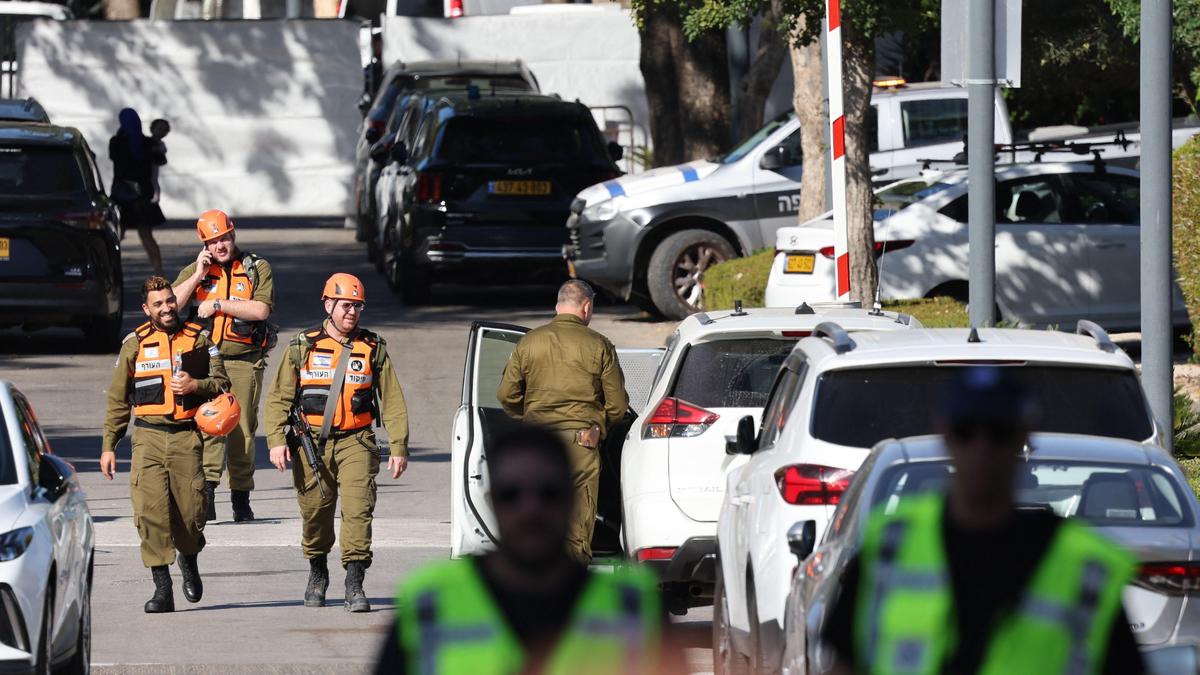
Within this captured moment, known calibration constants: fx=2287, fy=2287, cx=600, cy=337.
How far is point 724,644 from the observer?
813 cm

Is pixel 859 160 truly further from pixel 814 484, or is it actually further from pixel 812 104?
pixel 814 484

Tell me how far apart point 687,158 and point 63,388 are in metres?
8.95

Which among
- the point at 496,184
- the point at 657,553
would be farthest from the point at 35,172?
the point at 657,553

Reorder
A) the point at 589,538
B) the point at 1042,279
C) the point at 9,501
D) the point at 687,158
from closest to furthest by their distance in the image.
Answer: the point at 9,501 → the point at 589,538 → the point at 1042,279 → the point at 687,158

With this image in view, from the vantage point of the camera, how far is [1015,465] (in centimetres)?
443

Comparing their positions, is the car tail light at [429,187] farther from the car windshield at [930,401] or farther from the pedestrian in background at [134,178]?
the car windshield at [930,401]

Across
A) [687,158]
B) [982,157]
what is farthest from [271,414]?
[687,158]

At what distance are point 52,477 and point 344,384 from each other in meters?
2.10

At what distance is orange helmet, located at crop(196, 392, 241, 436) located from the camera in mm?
10516

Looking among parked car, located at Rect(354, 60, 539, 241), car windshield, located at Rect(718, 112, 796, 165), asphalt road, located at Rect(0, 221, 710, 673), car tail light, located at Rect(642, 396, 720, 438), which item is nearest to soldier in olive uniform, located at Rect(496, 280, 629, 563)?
car tail light, located at Rect(642, 396, 720, 438)

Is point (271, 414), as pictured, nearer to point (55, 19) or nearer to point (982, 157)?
point (982, 157)

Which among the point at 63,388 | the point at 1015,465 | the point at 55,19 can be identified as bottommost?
the point at 63,388

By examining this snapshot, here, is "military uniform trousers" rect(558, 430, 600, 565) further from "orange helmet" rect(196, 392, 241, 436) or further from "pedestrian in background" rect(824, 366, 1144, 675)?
"pedestrian in background" rect(824, 366, 1144, 675)

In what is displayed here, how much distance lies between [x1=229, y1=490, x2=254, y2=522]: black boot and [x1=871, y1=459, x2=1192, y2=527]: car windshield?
7.31 m
